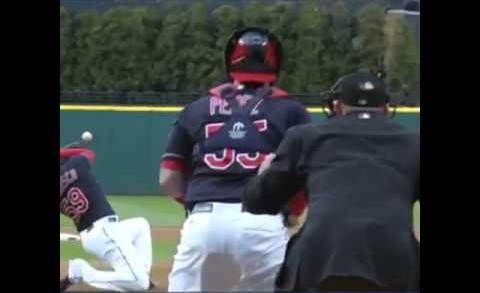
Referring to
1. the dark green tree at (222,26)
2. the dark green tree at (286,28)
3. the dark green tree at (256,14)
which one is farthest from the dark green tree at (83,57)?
the dark green tree at (286,28)

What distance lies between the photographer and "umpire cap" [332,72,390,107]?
11.7 feet

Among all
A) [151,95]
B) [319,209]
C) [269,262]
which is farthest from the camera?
[151,95]

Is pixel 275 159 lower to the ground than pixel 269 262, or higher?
higher

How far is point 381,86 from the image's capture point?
11.9 feet

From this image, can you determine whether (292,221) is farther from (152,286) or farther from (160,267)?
(160,267)

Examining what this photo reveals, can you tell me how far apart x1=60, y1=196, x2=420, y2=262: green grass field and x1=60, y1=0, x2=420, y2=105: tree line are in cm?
582

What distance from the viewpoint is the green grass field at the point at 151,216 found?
9.69 meters

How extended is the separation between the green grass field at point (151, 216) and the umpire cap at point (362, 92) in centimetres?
584

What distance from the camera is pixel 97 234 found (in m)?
7.02

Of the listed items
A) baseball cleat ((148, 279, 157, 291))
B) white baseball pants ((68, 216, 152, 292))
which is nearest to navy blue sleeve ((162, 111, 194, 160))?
white baseball pants ((68, 216, 152, 292))

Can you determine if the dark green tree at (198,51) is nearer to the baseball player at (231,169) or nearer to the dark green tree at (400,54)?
the dark green tree at (400,54)
